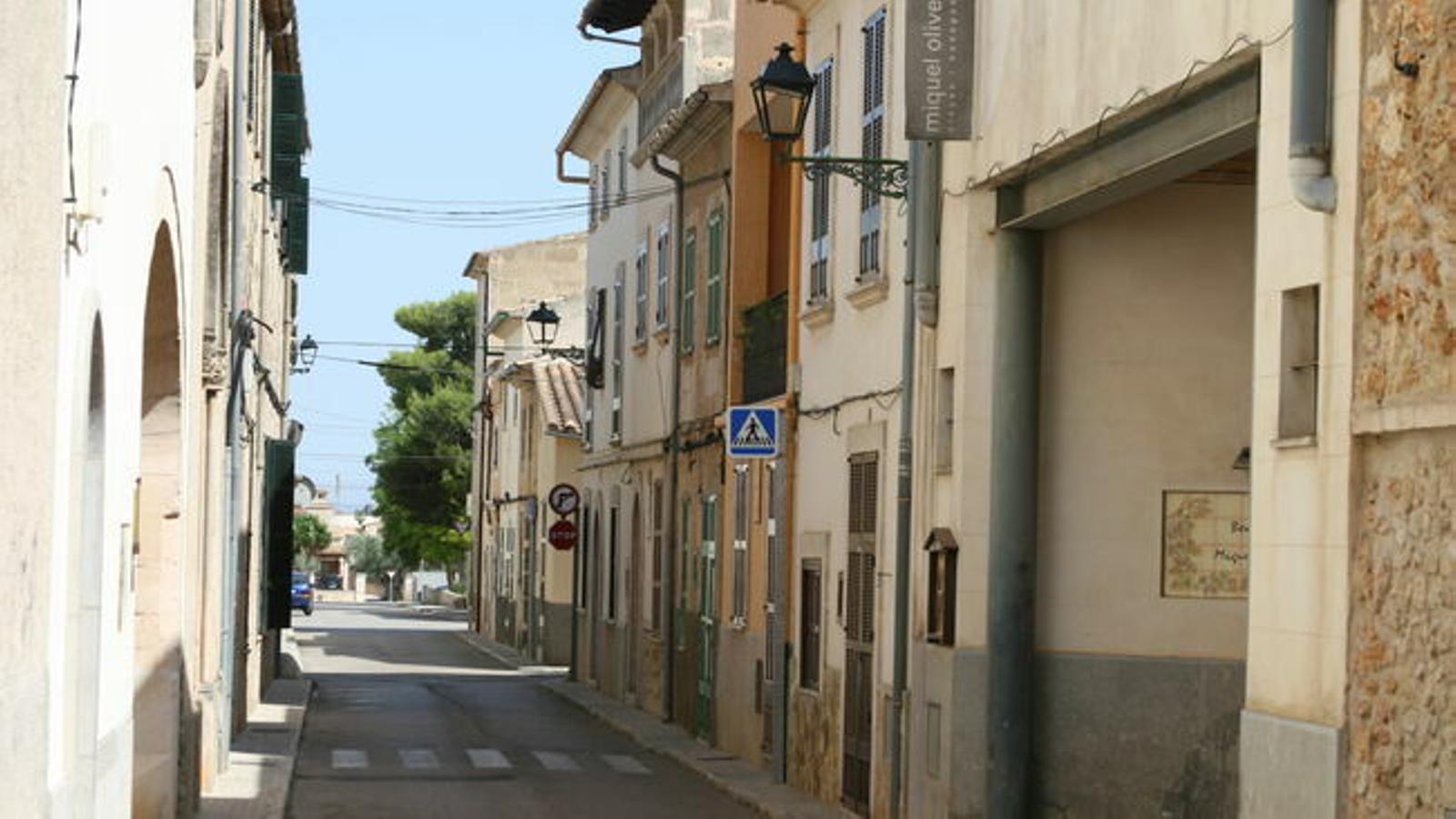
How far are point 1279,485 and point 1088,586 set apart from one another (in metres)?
5.31

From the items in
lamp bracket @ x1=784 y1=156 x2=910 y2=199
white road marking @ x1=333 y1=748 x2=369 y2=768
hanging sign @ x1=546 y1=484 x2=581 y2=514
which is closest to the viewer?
lamp bracket @ x1=784 y1=156 x2=910 y2=199

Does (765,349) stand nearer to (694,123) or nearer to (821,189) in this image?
(821,189)

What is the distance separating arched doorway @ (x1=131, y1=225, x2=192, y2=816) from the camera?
16.0 metres

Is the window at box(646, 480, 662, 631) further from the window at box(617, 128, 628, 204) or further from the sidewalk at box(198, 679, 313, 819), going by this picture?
the window at box(617, 128, 628, 204)

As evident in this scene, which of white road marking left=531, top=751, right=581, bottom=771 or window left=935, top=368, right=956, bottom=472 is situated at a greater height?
window left=935, top=368, right=956, bottom=472

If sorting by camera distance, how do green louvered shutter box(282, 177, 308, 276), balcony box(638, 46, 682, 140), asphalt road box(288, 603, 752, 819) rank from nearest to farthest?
asphalt road box(288, 603, 752, 819) → balcony box(638, 46, 682, 140) → green louvered shutter box(282, 177, 308, 276)

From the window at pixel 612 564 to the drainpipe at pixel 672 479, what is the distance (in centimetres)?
559

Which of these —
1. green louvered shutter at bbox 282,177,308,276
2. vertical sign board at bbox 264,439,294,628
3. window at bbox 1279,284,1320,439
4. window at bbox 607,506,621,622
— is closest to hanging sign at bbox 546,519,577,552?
window at bbox 607,506,621,622

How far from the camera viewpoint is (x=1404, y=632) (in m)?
9.70

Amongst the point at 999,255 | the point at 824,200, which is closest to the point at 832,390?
the point at 824,200

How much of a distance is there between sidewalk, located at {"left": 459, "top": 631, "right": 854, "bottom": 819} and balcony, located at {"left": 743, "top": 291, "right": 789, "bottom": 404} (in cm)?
342

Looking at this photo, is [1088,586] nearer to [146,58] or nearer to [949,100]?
[949,100]

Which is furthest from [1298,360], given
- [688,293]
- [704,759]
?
[688,293]

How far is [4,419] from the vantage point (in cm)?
805
